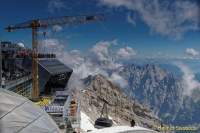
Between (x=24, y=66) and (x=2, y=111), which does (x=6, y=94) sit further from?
(x=24, y=66)

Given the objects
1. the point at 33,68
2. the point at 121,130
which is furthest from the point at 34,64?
the point at 121,130

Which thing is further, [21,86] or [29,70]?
[29,70]

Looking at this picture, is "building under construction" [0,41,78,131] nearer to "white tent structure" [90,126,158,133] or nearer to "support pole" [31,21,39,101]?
"support pole" [31,21,39,101]

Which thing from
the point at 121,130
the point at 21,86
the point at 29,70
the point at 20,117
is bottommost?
the point at 21,86

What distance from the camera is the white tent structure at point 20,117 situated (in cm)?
2324

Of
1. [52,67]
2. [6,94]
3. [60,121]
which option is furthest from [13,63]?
[6,94]

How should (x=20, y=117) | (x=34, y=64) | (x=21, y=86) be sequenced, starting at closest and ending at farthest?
1. (x=20, y=117)
2. (x=21, y=86)
3. (x=34, y=64)

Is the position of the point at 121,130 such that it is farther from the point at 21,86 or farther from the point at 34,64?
the point at 34,64

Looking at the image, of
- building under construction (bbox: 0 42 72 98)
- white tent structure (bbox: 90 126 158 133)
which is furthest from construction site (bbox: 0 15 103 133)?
white tent structure (bbox: 90 126 158 133)

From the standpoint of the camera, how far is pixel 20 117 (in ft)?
79.6

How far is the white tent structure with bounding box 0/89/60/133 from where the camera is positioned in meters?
23.2

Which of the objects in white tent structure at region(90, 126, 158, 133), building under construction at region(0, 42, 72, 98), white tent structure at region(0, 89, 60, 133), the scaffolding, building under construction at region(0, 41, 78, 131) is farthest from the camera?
building under construction at region(0, 42, 72, 98)

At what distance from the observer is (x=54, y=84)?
16000 centimetres

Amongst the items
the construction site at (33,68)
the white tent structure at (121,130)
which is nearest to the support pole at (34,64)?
the construction site at (33,68)
